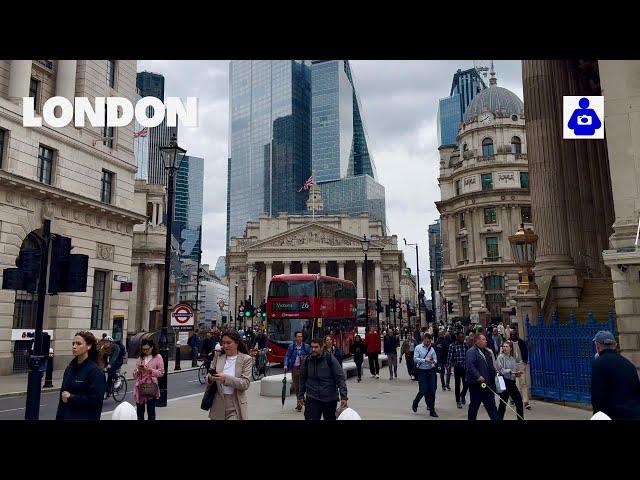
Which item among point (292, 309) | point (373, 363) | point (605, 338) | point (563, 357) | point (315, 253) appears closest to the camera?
point (605, 338)

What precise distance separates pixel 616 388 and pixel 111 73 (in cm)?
2787

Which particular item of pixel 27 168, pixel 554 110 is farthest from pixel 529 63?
pixel 27 168

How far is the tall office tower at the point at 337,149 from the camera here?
531ft

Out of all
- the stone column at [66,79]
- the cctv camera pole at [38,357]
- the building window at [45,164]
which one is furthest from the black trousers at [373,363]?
the stone column at [66,79]

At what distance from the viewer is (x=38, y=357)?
684cm

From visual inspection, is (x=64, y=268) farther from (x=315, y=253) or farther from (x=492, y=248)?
(x=315, y=253)

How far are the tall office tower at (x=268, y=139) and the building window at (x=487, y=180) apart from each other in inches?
4137

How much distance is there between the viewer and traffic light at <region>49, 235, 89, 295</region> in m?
7.35

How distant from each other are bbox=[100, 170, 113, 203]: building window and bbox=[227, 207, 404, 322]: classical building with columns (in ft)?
232

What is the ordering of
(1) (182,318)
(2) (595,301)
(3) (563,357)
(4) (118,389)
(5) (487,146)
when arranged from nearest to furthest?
1. (3) (563,357)
2. (4) (118,389)
3. (2) (595,301)
4. (1) (182,318)
5. (5) (487,146)

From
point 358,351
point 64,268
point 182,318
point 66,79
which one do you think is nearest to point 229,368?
point 64,268
